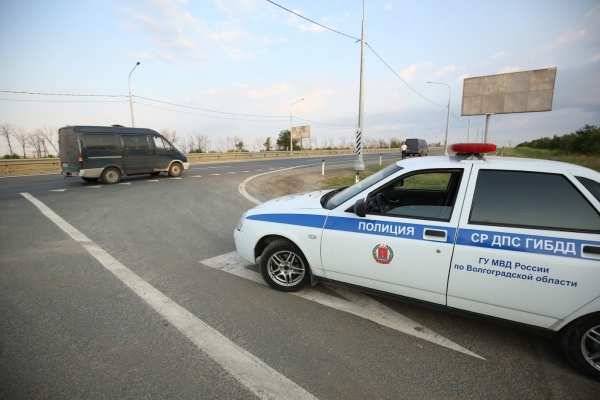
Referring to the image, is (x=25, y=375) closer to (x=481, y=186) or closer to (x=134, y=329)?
(x=134, y=329)

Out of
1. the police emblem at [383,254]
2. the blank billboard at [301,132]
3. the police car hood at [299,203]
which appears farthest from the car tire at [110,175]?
the blank billboard at [301,132]

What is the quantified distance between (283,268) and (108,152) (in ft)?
37.1

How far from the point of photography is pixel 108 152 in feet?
38.4

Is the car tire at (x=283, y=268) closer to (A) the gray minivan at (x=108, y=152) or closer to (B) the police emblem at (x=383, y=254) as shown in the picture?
(B) the police emblem at (x=383, y=254)

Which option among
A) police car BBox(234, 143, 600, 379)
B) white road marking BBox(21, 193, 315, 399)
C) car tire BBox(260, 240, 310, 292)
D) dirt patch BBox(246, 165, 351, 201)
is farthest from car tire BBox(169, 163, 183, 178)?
police car BBox(234, 143, 600, 379)

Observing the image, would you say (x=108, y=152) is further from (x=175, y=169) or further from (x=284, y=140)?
(x=284, y=140)

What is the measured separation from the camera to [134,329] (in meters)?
2.80

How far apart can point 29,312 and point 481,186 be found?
460 cm

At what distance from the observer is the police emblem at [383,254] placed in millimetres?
2834

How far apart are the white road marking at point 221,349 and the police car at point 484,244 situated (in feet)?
3.94

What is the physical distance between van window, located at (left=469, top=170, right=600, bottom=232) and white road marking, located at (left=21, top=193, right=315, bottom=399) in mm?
2073

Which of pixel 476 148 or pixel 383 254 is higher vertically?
pixel 476 148

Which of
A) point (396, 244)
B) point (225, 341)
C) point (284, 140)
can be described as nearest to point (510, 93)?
point (396, 244)

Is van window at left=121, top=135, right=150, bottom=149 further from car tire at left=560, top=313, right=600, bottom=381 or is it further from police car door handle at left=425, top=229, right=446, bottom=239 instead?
car tire at left=560, top=313, right=600, bottom=381
